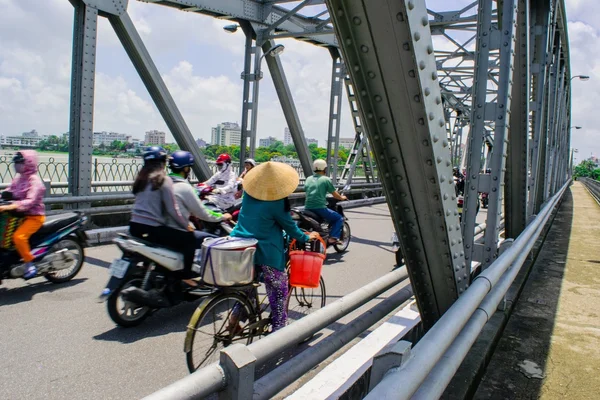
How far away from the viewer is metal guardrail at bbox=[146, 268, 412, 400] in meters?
1.62

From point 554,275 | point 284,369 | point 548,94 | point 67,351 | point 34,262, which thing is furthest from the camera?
point 548,94

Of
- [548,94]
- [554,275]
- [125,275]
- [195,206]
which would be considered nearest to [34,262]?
[125,275]

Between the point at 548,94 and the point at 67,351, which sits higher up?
the point at 548,94

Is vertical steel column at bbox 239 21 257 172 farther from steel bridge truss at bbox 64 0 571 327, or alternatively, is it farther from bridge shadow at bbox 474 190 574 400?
bridge shadow at bbox 474 190 574 400

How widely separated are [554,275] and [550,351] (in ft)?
11.2

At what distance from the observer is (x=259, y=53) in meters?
13.2

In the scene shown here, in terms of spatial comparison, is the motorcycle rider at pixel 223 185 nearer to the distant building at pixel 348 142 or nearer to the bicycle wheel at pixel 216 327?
the bicycle wheel at pixel 216 327

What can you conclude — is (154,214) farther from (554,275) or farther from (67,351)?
→ (554,275)

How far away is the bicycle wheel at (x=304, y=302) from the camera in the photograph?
508 cm

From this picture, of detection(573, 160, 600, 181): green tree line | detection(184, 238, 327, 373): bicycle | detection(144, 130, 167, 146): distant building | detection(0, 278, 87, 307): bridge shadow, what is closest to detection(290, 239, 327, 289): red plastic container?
detection(184, 238, 327, 373): bicycle

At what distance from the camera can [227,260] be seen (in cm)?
348

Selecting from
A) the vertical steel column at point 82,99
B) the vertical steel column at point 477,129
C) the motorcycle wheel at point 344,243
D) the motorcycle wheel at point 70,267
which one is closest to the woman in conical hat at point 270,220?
the vertical steel column at point 477,129

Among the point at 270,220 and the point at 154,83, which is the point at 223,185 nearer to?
the point at 154,83

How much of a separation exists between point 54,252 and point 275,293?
130 inches
